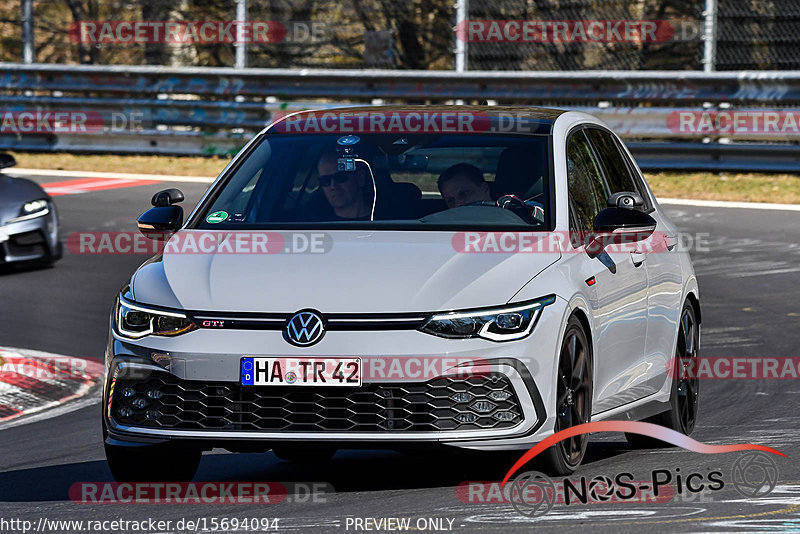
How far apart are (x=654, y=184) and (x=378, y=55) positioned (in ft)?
14.1

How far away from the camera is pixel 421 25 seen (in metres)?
20.3

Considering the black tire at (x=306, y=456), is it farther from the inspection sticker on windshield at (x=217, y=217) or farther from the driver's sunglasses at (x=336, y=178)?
the driver's sunglasses at (x=336, y=178)

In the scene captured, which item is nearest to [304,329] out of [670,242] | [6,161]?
[670,242]

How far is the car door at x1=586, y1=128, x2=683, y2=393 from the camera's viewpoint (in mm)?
7910

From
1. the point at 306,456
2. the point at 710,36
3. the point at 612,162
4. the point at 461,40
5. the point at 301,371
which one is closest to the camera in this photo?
the point at 301,371

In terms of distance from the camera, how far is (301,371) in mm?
→ 6234

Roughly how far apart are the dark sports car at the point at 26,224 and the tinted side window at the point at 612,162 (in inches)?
290

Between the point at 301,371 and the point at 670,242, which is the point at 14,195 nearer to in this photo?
the point at 670,242

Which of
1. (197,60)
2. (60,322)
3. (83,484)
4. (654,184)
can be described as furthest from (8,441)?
(197,60)

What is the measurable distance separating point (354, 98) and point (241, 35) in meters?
1.63

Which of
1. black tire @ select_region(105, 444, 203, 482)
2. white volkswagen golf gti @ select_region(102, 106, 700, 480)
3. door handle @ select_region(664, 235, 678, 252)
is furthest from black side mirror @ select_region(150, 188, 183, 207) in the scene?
door handle @ select_region(664, 235, 678, 252)

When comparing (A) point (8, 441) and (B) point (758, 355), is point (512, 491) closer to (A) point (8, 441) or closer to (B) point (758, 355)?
(A) point (8, 441)

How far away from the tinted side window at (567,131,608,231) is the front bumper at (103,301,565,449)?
41.9 inches

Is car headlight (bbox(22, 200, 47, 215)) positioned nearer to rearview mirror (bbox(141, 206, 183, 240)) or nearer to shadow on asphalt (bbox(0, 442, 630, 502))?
shadow on asphalt (bbox(0, 442, 630, 502))
